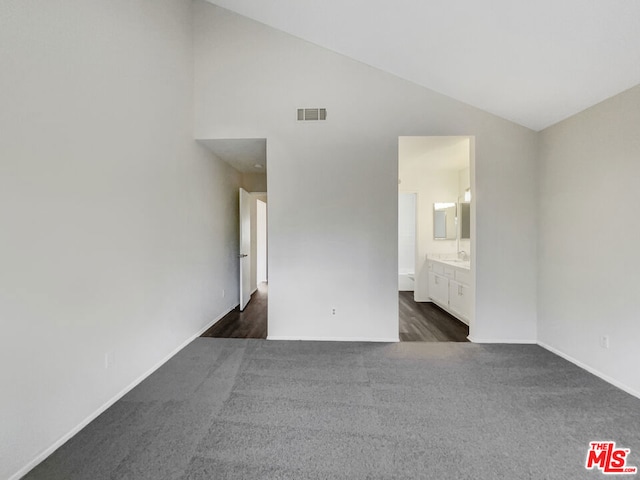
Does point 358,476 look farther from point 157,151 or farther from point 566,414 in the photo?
point 157,151

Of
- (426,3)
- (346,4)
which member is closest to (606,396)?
(426,3)

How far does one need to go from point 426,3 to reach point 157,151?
2.70 meters

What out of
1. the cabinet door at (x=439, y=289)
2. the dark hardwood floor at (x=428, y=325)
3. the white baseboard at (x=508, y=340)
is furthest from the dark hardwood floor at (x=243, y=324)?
the cabinet door at (x=439, y=289)

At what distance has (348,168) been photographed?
2982 mm

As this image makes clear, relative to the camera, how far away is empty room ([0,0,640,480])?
1421 mm

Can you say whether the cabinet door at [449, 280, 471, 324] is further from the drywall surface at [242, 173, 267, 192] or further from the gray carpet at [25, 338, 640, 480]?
the drywall surface at [242, 173, 267, 192]

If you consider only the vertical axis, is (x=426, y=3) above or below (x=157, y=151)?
above

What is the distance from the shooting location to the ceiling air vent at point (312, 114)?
299 cm

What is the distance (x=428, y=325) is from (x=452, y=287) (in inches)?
31.2

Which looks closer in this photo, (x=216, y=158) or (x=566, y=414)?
(x=566, y=414)

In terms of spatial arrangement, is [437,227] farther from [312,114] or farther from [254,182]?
[254,182]

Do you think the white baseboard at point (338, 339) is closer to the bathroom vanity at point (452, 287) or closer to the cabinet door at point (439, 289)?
the bathroom vanity at point (452, 287)

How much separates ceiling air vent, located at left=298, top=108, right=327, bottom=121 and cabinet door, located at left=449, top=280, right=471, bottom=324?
3004 millimetres

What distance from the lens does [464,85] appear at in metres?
2.68
